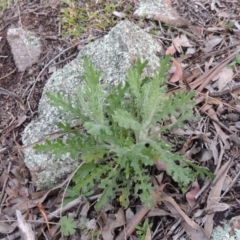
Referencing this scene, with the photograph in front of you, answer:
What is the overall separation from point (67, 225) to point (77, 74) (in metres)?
0.98

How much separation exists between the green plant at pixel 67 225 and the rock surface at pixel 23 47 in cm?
122

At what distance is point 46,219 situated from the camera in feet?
7.96

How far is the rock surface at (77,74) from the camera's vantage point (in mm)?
2527

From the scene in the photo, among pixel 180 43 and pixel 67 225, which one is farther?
pixel 180 43

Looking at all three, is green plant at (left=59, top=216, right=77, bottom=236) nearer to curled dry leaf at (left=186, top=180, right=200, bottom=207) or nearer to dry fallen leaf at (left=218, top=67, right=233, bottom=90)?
curled dry leaf at (left=186, top=180, right=200, bottom=207)

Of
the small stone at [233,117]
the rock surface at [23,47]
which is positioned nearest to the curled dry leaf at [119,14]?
the rock surface at [23,47]

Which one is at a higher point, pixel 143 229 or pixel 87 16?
pixel 87 16

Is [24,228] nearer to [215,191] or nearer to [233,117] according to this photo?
[215,191]

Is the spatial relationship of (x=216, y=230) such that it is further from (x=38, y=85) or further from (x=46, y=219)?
(x=38, y=85)

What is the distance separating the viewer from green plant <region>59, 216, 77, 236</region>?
7.59 ft

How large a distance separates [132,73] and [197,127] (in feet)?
2.05

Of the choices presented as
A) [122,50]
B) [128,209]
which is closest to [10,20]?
[122,50]

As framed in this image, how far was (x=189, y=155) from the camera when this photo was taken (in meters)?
2.39

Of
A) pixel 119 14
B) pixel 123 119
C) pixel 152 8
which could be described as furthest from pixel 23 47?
pixel 123 119
